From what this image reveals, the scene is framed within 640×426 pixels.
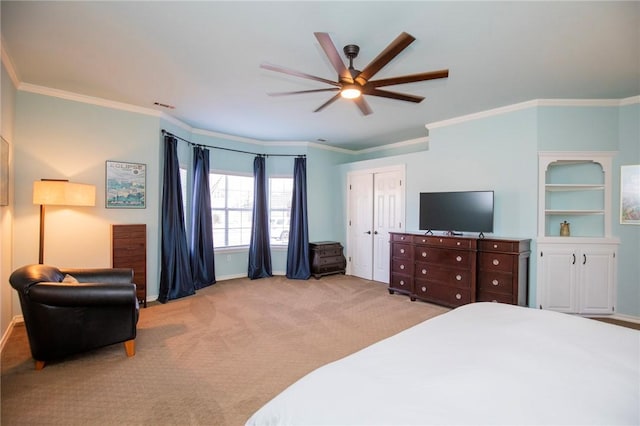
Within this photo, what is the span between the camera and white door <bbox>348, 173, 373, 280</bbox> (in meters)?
5.92

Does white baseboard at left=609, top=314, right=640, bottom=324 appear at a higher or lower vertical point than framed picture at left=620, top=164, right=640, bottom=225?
lower

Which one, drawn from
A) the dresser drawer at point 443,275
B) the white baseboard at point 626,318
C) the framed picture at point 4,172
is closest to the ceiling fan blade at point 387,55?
the dresser drawer at point 443,275

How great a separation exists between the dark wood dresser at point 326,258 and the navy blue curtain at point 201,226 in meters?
1.92

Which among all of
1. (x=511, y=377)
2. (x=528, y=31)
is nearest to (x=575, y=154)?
(x=528, y=31)

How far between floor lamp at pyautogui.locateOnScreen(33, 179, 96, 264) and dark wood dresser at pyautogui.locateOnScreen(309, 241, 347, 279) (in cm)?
372

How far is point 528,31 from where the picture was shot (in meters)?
2.37

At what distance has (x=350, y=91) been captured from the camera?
98.8 inches

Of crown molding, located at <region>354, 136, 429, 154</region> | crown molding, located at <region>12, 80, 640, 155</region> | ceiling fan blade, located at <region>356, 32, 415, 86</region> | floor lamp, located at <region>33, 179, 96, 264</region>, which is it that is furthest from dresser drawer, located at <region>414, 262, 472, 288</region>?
floor lamp, located at <region>33, 179, 96, 264</region>

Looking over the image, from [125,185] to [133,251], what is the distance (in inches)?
35.7

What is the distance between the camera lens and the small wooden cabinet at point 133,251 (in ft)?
12.7

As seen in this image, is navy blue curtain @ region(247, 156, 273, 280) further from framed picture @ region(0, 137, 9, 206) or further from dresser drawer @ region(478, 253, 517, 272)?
dresser drawer @ region(478, 253, 517, 272)

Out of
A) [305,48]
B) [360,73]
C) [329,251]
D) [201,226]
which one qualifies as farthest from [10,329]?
[329,251]

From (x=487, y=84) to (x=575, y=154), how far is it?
164cm

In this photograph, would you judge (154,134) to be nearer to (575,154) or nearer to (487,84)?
(487,84)
